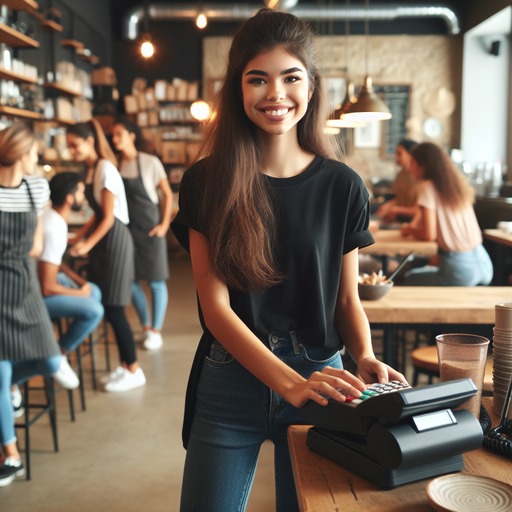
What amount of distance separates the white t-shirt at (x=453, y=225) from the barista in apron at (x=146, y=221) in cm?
200

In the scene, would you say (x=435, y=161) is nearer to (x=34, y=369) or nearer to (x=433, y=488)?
(x=34, y=369)

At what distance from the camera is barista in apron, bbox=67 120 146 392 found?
3532 millimetres

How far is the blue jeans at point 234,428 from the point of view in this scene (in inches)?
47.0

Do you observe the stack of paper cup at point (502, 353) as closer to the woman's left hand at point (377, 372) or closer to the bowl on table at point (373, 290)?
the woman's left hand at point (377, 372)

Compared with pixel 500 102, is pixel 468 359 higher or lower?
lower

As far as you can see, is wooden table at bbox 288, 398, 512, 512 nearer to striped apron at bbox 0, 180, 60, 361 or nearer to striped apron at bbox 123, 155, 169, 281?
striped apron at bbox 0, 180, 60, 361

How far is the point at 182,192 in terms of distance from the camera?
1251 mm

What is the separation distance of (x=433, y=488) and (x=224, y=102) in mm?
899

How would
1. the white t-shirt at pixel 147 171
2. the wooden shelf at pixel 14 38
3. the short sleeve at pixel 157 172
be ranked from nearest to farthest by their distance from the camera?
the white t-shirt at pixel 147 171 < the short sleeve at pixel 157 172 < the wooden shelf at pixel 14 38

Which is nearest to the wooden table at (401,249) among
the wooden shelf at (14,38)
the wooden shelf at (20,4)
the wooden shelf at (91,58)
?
the wooden shelf at (14,38)

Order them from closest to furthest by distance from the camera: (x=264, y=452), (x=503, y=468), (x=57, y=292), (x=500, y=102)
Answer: (x=503, y=468)
(x=264, y=452)
(x=57, y=292)
(x=500, y=102)

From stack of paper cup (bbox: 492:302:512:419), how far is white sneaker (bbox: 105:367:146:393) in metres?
2.86

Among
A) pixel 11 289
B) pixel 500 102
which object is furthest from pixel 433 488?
pixel 500 102

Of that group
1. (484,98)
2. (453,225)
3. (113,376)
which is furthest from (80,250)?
(484,98)
